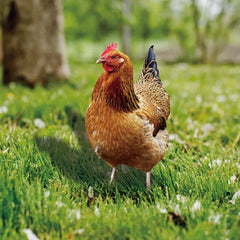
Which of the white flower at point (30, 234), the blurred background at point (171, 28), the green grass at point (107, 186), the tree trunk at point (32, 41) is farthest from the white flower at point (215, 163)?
the blurred background at point (171, 28)

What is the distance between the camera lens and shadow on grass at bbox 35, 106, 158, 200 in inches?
97.4

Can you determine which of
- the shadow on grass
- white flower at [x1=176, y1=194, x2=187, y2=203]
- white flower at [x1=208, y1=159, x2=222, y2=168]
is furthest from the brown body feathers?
white flower at [x1=208, y1=159, x2=222, y2=168]

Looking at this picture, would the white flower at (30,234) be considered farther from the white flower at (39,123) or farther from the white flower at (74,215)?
the white flower at (39,123)

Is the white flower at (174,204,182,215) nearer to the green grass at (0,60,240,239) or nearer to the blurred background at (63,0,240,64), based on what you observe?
the green grass at (0,60,240,239)

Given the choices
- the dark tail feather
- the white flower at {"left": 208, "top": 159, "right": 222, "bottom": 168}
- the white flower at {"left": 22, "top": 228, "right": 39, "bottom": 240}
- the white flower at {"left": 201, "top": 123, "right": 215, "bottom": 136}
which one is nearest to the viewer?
the white flower at {"left": 22, "top": 228, "right": 39, "bottom": 240}

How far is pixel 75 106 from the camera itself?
176 inches

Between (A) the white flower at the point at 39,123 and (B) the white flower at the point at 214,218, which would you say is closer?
(B) the white flower at the point at 214,218

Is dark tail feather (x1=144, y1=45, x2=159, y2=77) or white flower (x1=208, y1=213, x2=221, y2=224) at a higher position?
dark tail feather (x1=144, y1=45, x2=159, y2=77)

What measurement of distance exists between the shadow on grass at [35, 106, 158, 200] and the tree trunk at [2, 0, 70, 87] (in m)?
3.31

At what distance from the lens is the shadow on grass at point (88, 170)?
2.47 meters

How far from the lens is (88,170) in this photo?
272 centimetres

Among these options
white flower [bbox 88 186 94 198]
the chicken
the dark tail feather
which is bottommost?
white flower [bbox 88 186 94 198]

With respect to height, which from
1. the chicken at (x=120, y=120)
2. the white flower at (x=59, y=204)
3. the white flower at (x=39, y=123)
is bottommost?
the white flower at (x=59, y=204)

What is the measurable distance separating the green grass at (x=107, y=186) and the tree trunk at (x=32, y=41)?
2085 mm
